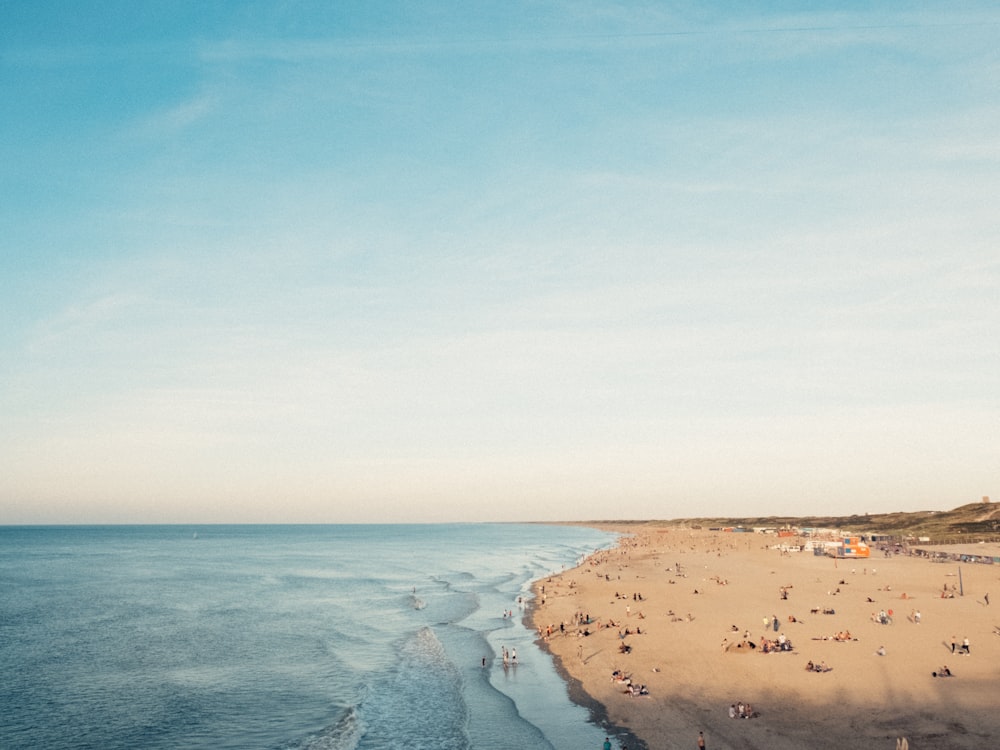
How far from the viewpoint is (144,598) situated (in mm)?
75250

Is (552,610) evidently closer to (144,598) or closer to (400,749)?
(400,749)

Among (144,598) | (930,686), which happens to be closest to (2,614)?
(144,598)

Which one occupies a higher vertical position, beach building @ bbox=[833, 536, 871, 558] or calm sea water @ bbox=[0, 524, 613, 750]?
beach building @ bbox=[833, 536, 871, 558]

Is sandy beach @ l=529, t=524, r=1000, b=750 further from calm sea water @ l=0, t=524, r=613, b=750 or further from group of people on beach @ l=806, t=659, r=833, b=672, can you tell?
calm sea water @ l=0, t=524, r=613, b=750

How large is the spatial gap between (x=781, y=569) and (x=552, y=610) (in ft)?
123

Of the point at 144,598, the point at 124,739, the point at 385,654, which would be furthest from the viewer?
the point at 144,598

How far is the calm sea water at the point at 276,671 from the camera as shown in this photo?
30.5 m

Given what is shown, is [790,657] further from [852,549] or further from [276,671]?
→ [852,549]

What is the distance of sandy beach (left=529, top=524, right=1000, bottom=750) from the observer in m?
26.8

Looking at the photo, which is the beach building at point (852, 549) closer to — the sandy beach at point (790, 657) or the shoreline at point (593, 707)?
the sandy beach at point (790, 657)

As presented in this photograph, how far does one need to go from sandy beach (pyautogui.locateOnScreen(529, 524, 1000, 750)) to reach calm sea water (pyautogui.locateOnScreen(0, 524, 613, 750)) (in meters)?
3.70

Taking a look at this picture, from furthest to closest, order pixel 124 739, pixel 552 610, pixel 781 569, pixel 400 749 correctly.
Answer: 1. pixel 781 569
2. pixel 552 610
3. pixel 124 739
4. pixel 400 749

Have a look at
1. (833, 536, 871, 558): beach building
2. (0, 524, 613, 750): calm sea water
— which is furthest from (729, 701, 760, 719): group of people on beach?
(833, 536, 871, 558): beach building

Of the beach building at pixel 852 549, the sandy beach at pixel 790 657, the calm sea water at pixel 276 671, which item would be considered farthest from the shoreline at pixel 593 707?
the beach building at pixel 852 549
